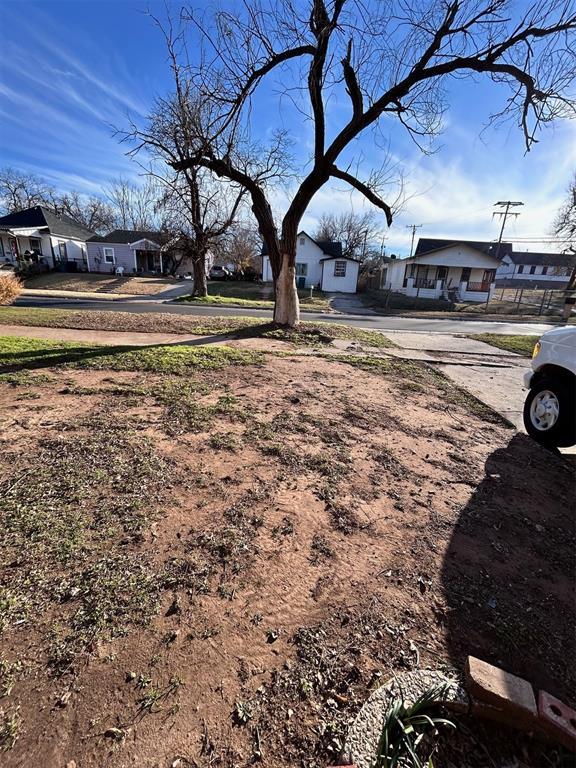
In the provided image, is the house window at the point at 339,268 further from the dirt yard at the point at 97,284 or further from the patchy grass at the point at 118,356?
the patchy grass at the point at 118,356

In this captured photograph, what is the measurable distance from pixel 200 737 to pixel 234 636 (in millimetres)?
399

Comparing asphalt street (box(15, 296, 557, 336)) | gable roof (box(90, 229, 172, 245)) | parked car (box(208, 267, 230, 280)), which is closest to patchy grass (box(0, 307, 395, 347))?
asphalt street (box(15, 296, 557, 336))

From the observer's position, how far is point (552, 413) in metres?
3.96

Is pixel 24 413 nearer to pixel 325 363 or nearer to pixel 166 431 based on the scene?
pixel 166 431

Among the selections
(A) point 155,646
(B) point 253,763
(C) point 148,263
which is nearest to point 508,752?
(B) point 253,763

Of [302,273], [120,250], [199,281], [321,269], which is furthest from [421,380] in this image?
[120,250]

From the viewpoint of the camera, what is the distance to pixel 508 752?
1276 mm

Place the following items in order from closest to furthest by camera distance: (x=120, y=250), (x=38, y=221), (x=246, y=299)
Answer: (x=246, y=299) < (x=38, y=221) < (x=120, y=250)

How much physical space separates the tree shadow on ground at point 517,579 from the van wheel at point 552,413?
0.71 meters

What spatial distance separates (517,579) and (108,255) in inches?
1700

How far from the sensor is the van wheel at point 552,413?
3803 mm

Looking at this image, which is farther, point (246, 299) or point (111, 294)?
point (246, 299)

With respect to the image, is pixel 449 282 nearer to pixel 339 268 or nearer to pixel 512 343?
pixel 339 268

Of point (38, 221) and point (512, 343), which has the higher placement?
point (38, 221)
